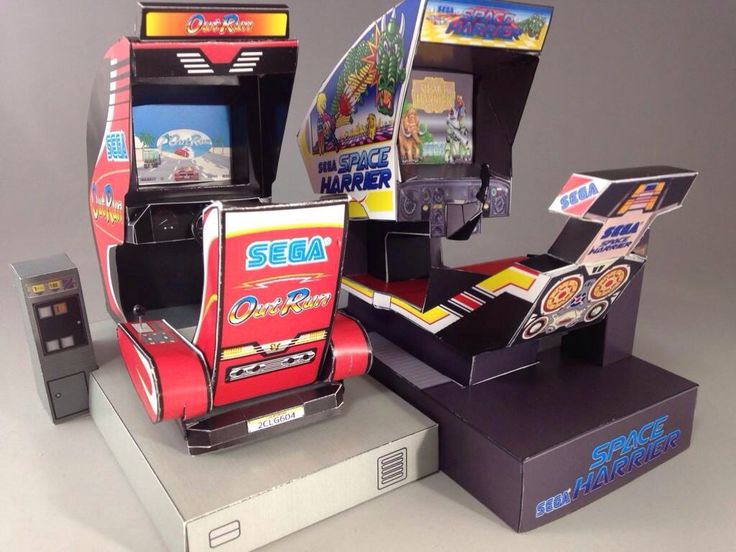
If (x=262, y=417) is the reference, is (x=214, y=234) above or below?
above

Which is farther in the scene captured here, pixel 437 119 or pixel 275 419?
pixel 437 119

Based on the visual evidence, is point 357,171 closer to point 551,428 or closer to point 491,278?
point 491,278

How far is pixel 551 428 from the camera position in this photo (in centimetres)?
208

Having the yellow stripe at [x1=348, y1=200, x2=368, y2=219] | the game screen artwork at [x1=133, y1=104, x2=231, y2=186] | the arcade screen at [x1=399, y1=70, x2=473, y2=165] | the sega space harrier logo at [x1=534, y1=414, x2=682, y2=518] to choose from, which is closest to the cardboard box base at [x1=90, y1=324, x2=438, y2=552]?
the sega space harrier logo at [x1=534, y1=414, x2=682, y2=518]

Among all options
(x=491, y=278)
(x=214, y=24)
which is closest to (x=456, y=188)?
(x=491, y=278)

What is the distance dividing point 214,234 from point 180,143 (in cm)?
111

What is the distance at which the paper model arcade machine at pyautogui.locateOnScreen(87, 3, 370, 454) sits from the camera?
1.84 meters

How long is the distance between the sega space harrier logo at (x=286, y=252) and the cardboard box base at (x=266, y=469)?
2.15 ft

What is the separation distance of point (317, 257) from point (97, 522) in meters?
1.11

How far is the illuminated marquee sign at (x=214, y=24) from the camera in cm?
218

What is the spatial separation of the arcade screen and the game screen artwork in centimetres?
83

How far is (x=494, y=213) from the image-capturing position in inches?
106

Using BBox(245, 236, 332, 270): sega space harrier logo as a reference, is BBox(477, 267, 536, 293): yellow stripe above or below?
below

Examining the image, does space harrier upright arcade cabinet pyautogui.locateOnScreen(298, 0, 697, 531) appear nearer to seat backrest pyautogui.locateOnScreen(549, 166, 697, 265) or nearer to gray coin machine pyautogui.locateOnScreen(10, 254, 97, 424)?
seat backrest pyautogui.locateOnScreen(549, 166, 697, 265)
